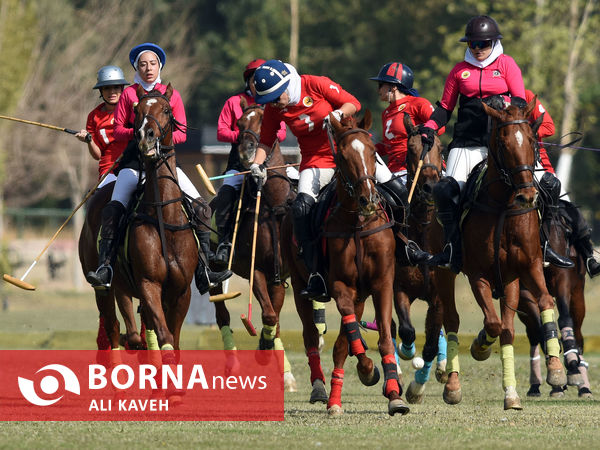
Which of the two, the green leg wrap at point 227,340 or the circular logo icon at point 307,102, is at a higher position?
the circular logo icon at point 307,102

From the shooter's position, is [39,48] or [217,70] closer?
[39,48]

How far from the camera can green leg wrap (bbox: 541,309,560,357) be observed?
1184 centimetres

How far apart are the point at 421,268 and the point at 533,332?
158 centimetres

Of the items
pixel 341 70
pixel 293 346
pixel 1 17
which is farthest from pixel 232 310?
pixel 341 70

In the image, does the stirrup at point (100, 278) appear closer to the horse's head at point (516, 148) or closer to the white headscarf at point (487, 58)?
the horse's head at point (516, 148)

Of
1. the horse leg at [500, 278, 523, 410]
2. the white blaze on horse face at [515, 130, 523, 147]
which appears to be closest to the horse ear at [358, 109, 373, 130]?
the white blaze on horse face at [515, 130, 523, 147]

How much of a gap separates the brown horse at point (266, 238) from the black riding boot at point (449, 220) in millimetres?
2449

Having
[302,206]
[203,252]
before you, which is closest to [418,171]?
[302,206]

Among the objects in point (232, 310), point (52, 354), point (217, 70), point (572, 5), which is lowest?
point (52, 354)

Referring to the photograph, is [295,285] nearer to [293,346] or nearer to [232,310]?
[293,346]

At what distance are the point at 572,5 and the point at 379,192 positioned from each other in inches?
1007

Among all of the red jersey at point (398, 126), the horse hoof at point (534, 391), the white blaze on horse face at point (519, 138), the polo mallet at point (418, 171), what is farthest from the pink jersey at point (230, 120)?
the white blaze on horse face at point (519, 138)

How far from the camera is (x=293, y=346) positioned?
792 inches

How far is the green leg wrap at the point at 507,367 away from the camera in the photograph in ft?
38.3
